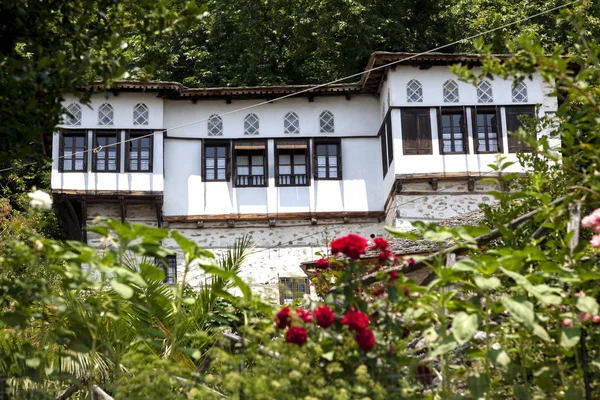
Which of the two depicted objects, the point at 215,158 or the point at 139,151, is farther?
the point at 215,158

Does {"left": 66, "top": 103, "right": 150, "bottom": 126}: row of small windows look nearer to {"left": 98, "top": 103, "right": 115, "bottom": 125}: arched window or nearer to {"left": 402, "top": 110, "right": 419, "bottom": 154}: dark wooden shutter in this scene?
{"left": 98, "top": 103, "right": 115, "bottom": 125}: arched window

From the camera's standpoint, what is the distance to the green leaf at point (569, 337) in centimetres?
348

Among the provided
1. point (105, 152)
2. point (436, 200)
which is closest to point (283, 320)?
point (436, 200)

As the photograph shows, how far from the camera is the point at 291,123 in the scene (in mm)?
23688

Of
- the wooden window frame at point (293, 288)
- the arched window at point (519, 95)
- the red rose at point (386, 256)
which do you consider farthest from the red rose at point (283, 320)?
the arched window at point (519, 95)

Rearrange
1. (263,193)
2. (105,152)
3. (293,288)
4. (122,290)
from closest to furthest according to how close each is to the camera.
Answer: (122,290), (293,288), (105,152), (263,193)

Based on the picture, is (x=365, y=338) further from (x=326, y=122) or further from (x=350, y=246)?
(x=326, y=122)

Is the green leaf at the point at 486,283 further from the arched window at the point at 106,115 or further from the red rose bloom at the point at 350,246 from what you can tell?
the arched window at the point at 106,115

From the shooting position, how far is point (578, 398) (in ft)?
11.7

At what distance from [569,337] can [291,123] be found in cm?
2037

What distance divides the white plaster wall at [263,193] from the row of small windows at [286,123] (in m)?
0.74

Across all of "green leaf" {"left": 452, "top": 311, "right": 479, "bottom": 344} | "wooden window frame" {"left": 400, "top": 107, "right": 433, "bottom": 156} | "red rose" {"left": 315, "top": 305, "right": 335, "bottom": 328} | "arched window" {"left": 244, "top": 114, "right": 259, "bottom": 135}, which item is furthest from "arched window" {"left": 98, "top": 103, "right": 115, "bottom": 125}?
"green leaf" {"left": 452, "top": 311, "right": 479, "bottom": 344}

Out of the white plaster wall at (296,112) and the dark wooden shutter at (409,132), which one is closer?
the dark wooden shutter at (409,132)

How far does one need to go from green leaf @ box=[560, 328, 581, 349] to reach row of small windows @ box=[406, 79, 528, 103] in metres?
18.8
